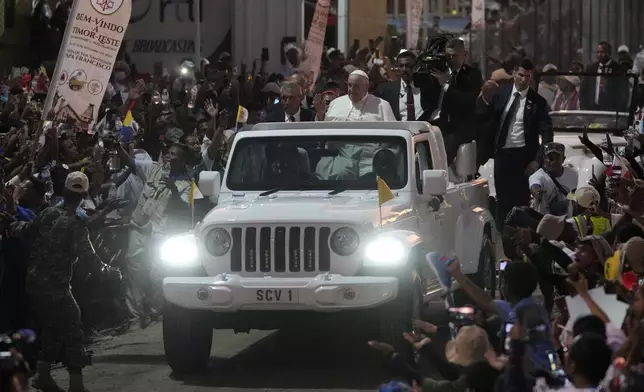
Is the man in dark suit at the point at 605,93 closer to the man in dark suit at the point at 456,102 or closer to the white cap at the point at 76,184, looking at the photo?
the man in dark suit at the point at 456,102

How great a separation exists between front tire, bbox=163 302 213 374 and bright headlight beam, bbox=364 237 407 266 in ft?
4.12

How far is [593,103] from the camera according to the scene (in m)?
21.9

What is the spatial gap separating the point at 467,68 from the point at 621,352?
898 cm

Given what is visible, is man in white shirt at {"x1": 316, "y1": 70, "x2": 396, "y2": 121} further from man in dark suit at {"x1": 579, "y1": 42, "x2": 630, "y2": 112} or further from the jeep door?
man in dark suit at {"x1": 579, "y1": 42, "x2": 630, "y2": 112}

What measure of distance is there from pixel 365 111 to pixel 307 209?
127 inches

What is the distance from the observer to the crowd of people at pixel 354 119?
26.1 ft

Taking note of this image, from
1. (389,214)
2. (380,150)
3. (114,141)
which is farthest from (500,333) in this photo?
(114,141)

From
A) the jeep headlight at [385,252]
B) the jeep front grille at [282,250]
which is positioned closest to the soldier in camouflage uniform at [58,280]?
the jeep front grille at [282,250]

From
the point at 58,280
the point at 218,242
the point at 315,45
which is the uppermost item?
the point at 315,45

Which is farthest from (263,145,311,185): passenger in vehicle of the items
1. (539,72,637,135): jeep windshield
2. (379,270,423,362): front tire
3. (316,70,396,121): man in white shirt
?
(539,72,637,135): jeep windshield

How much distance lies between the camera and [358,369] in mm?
12070

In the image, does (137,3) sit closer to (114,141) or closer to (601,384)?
(114,141)

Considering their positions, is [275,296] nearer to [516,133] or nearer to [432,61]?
[432,61]

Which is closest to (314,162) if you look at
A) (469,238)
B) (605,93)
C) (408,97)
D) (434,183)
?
(434,183)
